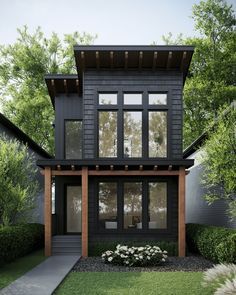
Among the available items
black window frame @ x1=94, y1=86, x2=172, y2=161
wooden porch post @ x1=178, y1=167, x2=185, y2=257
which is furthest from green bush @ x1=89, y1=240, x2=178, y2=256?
black window frame @ x1=94, y1=86, x2=172, y2=161

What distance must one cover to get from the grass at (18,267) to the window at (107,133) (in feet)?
13.8

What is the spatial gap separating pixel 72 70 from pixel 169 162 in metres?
15.9

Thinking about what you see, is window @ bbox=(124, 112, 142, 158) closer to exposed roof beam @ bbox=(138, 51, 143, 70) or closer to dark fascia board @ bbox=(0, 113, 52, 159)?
exposed roof beam @ bbox=(138, 51, 143, 70)

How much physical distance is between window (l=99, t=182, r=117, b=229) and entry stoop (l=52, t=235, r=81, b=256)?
110 cm

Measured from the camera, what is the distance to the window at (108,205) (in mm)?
14688

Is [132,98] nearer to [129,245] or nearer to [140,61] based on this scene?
[140,61]

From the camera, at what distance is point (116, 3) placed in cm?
1923

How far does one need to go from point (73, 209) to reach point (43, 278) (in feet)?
24.3

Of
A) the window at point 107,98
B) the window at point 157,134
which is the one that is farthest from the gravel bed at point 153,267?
the window at point 107,98

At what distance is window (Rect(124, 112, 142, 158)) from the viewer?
14.9 m

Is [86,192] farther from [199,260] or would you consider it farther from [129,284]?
[129,284]

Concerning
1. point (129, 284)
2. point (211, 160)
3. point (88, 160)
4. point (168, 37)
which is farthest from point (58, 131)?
point (168, 37)

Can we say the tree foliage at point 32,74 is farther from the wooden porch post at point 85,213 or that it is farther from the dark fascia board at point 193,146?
the wooden porch post at point 85,213

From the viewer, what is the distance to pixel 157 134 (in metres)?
15.0
